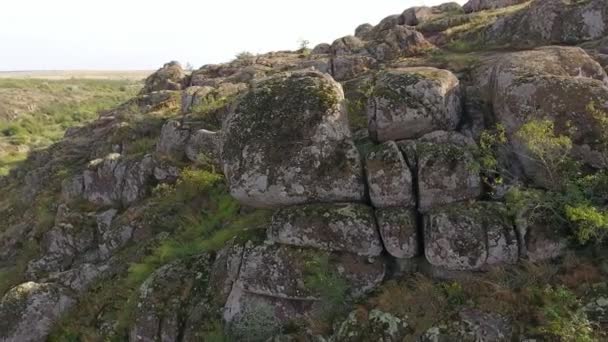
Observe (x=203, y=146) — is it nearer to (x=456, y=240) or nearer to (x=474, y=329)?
(x=456, y=240)

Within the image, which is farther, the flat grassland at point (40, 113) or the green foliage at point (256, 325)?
the flat grassland at point (40, 113)

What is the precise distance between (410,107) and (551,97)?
366 cm

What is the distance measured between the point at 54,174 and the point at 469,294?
23.8 metres

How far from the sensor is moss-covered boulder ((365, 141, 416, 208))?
39.0ft

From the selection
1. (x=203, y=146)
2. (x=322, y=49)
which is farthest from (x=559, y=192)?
(x=322, y=49)

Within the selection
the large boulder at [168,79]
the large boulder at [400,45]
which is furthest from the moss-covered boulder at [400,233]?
the large boulder at [168,79]

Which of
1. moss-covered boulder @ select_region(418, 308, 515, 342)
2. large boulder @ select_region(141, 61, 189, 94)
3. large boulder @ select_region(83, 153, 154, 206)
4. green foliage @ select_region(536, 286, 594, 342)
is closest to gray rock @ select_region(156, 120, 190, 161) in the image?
large boulder @ select_region(83, 153, 154, 206)

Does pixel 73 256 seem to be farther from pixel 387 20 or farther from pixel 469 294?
pixel 387 20

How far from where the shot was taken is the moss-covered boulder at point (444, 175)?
1166 cm

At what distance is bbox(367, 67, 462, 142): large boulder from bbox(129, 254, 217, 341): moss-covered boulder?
21.3 ft

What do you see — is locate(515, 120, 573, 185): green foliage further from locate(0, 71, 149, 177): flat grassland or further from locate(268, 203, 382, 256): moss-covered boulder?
locate(0, 71, 149, 177): flat grassland

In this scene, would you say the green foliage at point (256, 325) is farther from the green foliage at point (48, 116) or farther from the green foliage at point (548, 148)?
the green foliage at point (48, 116)

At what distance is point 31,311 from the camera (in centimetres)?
1442

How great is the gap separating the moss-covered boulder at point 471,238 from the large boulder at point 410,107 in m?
3.10
